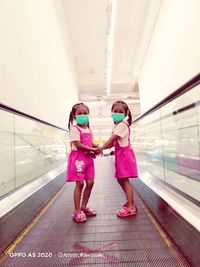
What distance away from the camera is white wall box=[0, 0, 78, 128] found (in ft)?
11.4

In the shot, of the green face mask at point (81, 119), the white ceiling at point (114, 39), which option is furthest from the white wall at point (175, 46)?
the green face mask at point (81, 119)

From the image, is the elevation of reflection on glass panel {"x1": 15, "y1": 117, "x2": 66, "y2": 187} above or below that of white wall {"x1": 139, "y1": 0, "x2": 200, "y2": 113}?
below

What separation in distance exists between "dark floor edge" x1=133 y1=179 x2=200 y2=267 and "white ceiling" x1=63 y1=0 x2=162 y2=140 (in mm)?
6540

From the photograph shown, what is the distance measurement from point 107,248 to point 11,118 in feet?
5.52

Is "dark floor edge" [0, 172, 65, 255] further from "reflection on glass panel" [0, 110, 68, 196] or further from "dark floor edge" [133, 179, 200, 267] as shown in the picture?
"dark floor edge" [133, 179, 200, 267]

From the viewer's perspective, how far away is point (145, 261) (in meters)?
1.48

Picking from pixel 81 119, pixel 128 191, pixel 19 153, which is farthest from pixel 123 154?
pixel 19 153

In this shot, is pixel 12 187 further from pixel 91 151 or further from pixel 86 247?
pixel 86 247

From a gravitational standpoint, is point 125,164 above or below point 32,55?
below

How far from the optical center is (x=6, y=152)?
2467 millimetres

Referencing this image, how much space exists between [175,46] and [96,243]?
215 inches

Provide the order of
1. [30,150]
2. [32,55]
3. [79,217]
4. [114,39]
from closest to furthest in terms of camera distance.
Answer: [79,217]
[30,150]
[32,55]
[114,39]

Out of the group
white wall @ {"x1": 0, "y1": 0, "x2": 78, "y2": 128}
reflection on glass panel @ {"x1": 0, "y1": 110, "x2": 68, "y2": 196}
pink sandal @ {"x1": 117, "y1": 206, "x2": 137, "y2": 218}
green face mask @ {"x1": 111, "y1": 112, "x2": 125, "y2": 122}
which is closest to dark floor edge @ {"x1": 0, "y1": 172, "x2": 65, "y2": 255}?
reflection on glass panel @ {"x1": 0, "y1": 110, "x2": 68, "y2": 196}

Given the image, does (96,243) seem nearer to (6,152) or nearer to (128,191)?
(128,191)
